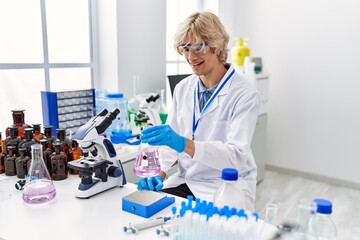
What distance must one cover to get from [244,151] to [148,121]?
0.90m

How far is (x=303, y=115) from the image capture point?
3393 millimetres

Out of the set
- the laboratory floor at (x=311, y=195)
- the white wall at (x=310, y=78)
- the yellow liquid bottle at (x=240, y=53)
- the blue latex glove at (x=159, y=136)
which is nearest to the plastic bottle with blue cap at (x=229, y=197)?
the blue latex glove at (x=159, y=136)

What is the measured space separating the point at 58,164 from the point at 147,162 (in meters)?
0.40

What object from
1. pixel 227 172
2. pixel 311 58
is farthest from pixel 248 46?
pixel 227 172

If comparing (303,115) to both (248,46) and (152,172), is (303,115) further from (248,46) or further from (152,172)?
(152,172)

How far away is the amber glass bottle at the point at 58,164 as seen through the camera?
4.54ft

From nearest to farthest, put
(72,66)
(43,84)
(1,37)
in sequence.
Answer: (1,37)
(43,84)
(72,66)

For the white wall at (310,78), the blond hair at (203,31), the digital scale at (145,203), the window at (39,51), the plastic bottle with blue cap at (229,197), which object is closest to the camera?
the plastic bottle with blue cap at (229,197)

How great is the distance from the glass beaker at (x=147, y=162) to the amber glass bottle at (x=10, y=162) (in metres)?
0.55

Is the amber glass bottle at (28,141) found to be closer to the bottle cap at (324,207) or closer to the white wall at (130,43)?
the white wall at (130,43)

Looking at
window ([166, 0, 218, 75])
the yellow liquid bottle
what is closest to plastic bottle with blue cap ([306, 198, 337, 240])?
window ([166, 0, 218, 75])

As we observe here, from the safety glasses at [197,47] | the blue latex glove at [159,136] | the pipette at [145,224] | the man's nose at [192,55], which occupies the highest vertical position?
the safety glasses at [197,47]

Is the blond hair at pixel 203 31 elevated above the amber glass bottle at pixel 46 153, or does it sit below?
above

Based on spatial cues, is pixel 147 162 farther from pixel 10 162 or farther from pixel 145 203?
pixel 10 162
